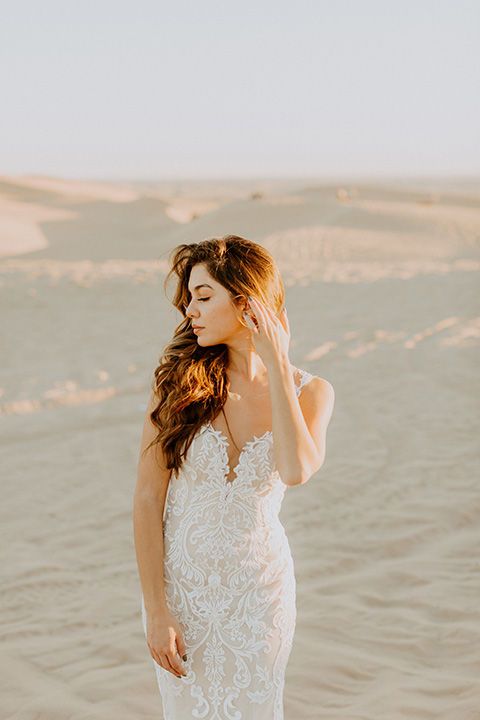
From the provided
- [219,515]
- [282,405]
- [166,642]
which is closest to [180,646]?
[166,642]

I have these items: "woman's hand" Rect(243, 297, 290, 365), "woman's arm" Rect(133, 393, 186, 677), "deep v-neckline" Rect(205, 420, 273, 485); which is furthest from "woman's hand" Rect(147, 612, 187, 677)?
"woman's hand" Rect(243, 297, 290, 365)

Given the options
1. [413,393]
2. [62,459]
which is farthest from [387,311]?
[62,459]

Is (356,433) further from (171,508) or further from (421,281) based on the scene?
(421,281)

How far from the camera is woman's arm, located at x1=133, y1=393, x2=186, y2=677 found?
1992 millimetres

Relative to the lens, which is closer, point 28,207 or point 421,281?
point 421,281

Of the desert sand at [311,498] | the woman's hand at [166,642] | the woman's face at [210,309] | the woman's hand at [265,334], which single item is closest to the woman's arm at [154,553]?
the woman's hand at [166,642]

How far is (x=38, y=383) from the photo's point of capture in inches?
356

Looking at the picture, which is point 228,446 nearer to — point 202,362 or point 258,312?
point 202,362

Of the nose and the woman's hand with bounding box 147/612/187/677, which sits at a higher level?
the nose

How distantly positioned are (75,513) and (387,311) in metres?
8.48

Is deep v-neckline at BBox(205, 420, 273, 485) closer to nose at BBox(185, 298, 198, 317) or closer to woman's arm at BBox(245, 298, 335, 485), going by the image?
woman's arm at BBox(245, 298, 335, 485)

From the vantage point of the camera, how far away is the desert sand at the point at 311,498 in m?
A: 3.66

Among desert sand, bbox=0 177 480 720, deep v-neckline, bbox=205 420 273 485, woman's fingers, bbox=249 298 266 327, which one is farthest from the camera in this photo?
desert sand, bbox=0 177 480 720

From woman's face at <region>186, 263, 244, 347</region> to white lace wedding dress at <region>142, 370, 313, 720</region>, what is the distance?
28 centimetres
